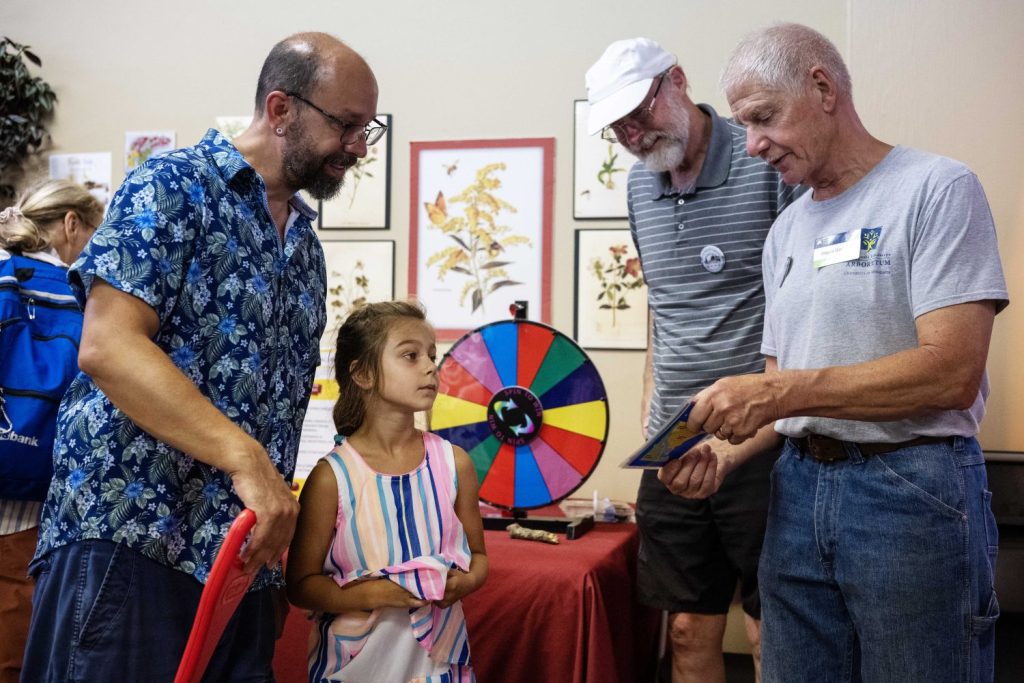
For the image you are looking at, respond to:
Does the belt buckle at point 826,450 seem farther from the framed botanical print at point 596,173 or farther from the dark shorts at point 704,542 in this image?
the framed botanical print at point 596,173

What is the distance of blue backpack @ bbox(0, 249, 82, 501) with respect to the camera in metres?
2.04

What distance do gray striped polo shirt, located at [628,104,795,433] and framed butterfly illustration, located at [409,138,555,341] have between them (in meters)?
1.05

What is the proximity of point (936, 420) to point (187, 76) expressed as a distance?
324 cm

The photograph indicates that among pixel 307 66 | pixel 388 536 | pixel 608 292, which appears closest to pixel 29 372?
pixel 388 536

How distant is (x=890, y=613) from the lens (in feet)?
4.81

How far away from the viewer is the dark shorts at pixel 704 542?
2.21m

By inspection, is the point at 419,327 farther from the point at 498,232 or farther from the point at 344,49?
the point at 498,232

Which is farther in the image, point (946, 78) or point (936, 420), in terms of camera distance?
point (946, 78)

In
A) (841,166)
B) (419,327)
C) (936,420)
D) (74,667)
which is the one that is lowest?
(74,667)

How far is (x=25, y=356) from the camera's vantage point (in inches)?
82.0

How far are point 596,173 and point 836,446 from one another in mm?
2000

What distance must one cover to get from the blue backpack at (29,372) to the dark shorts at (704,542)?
1.40 meters

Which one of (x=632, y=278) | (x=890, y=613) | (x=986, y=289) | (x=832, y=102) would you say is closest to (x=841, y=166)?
(x=832, y=102)

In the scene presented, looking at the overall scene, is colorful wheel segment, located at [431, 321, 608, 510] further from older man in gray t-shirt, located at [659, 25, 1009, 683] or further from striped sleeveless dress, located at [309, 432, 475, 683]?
older man in gray t-shirt, located at [659, 25, 1009, 683]
